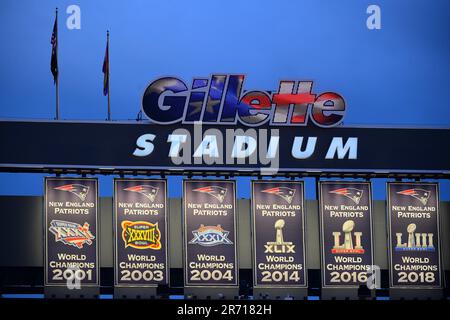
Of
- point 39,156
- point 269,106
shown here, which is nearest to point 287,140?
point 269,106

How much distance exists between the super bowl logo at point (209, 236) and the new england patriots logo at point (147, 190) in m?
1.77

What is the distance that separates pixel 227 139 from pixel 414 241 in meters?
6.99

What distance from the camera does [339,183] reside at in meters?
43.1

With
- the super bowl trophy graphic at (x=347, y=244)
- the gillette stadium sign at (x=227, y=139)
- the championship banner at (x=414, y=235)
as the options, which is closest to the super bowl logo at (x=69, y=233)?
the gillette stadium sign at (x=227, y=139)

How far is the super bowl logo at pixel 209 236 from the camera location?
1663 inches

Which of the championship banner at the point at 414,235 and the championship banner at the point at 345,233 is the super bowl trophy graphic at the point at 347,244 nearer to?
the championship banner at the point at 345,233

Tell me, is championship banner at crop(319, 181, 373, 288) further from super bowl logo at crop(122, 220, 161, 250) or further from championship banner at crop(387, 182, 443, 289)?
super bowl logo at crop(122, 220, 161, 250)

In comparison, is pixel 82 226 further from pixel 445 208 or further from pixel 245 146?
pixel 445 208

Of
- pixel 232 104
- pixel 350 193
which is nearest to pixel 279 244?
pixel 350 193

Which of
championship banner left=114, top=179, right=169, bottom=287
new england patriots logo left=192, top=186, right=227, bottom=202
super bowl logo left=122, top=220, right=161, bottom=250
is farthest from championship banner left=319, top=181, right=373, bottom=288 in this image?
super bowl logo left=122, top=220, right=161, bottom=250

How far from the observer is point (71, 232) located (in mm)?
41969

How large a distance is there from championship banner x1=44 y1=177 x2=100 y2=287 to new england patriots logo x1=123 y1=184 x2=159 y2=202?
1.25m
